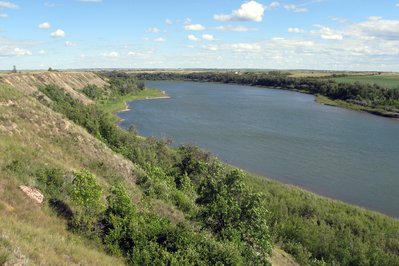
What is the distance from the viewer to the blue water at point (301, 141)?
44625 mm

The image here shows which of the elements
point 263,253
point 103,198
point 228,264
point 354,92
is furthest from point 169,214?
point 354,92

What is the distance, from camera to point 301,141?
6469 centimetres

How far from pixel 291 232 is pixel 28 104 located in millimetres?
21404

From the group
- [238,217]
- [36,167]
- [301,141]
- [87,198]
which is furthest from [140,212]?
[301,141]

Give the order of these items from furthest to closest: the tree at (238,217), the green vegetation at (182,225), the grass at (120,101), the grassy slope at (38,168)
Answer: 1. the grass at (120,101)
2. the tree at (238,217)
3. the green vegetation at (182,225)
4. the grassy slope at (38,168)

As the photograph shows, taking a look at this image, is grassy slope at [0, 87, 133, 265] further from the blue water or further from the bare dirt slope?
the bare dirt slope

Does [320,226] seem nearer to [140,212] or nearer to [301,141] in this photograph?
[140,212]

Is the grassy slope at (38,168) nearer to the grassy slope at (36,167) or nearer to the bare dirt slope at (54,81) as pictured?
the grassy slope at (36,167)

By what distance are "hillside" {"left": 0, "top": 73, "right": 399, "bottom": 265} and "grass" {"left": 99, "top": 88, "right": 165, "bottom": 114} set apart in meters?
59.5

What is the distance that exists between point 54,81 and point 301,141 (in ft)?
195

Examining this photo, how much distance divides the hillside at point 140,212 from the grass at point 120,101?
5945 cm

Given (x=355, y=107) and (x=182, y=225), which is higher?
(x=182, y=225)

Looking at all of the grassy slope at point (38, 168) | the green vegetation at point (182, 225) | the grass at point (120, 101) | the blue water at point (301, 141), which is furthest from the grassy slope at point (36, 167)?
the grass at point (120, 101)

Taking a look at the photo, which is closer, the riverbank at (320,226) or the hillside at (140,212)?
the hillside at (140,212)
